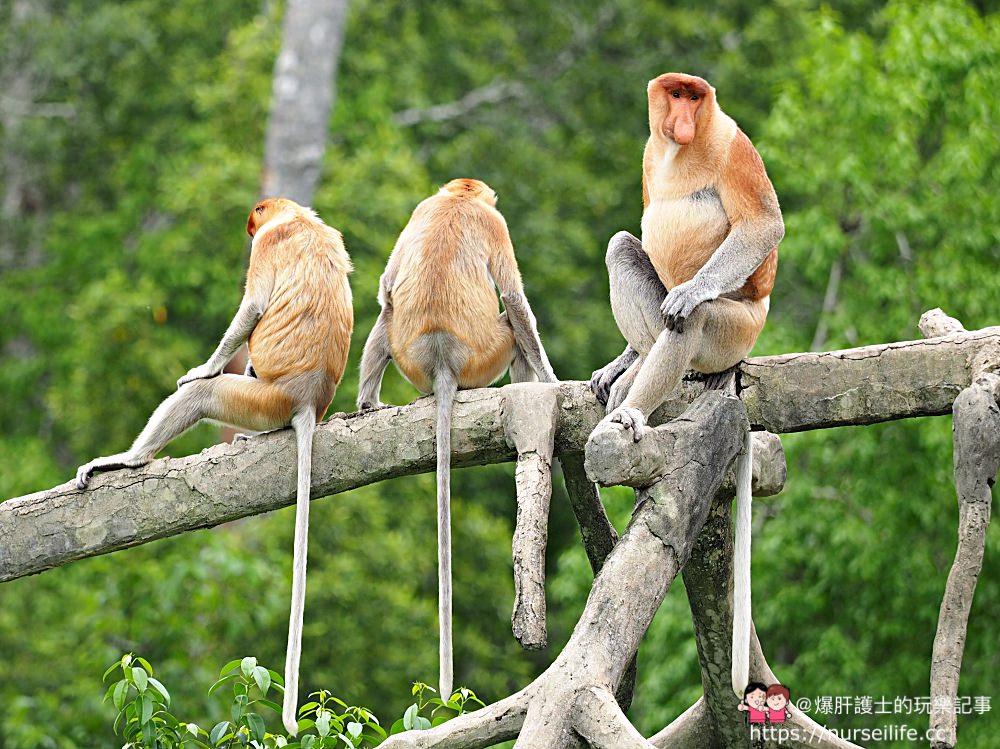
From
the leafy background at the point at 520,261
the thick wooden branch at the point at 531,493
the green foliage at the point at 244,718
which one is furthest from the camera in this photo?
the leafy background at the point at 520,261

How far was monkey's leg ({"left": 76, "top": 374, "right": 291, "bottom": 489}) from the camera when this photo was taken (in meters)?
4.07

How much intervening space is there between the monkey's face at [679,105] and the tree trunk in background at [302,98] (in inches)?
242

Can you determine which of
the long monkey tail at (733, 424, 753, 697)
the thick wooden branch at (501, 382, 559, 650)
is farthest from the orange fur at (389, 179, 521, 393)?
the long monkey tail at (733, 424, 753, 697)

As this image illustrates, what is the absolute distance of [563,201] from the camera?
41.7 feet

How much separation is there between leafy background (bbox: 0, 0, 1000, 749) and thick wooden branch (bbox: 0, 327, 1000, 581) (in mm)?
2444

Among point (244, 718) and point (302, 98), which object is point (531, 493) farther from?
point (302, 98)

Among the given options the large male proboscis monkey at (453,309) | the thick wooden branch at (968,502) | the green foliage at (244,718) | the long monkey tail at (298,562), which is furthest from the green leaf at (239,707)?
the thick wooden branch at (968,502)

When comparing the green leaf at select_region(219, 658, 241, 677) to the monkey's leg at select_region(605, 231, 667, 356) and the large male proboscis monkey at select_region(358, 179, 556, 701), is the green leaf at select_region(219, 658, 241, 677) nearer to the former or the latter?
the large male proboscis monkey at select_region(358, 179, 556, 701)

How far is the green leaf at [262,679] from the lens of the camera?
3658 mm

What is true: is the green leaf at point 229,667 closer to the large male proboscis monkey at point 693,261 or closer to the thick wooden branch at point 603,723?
the thick wooden branch at point 603,723

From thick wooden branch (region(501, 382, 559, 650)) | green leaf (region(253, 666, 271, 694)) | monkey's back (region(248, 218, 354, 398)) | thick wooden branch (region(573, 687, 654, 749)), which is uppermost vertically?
monkey's back (region(248, 218, 354, 398))

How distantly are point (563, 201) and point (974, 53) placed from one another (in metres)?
4.81

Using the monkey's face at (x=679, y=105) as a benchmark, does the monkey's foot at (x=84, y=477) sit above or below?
below

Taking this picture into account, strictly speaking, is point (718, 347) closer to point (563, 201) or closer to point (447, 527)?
point (447, 527)
